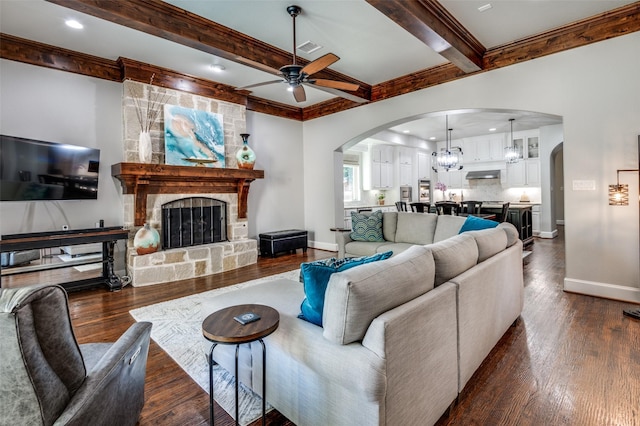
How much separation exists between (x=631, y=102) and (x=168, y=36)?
503 cm

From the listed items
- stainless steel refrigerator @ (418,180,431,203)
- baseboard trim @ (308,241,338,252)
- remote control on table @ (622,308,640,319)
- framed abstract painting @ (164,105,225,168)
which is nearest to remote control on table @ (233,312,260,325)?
remote control on table @ (622,308,640,319)

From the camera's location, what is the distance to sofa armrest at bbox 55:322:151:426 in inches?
42.5

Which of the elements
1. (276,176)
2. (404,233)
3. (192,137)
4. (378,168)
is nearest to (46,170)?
(192,137)

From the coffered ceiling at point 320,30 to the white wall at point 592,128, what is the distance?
0.69 ft

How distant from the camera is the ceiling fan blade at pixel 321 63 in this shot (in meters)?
3.06

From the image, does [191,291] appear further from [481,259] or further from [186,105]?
[481,259]

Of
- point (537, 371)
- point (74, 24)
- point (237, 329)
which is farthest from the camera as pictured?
point (74, 24)

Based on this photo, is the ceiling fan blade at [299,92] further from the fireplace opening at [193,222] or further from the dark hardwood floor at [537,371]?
the dark hardwood floor at [537,371]

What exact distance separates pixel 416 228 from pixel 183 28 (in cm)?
378

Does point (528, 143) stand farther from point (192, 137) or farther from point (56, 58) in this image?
point (56, 58)

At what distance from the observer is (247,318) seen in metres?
1.58

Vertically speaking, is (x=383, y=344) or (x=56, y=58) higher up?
(x=56, y=58)

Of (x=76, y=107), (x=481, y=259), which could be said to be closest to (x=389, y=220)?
(x=481, y=259)

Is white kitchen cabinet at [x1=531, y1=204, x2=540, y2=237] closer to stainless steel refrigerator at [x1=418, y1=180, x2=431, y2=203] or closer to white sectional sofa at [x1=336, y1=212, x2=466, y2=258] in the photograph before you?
stainless steel refrigerator at [x1=418, y1=180, x2=431, y2=203]
